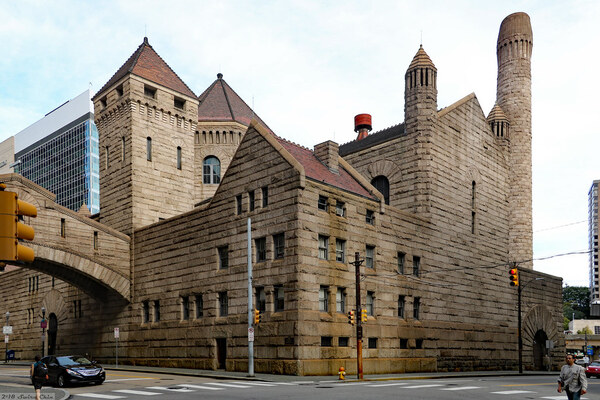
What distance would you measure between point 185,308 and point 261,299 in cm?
827

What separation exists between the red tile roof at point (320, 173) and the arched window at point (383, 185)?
6.52 meters

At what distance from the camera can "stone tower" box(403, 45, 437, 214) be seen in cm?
4497

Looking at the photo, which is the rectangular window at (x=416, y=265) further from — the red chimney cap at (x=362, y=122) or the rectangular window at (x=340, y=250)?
the red chimney cap at (x=362, y=122)

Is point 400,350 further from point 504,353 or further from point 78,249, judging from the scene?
point 78,249

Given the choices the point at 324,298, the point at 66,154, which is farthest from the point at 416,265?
the point at 66,154

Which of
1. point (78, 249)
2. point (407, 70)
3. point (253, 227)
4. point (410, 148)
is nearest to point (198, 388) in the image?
point (253, 227)

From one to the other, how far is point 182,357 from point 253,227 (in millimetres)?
10833

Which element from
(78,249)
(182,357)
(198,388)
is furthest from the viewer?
(78,249)

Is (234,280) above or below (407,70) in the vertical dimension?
below

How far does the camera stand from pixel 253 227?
37312mm

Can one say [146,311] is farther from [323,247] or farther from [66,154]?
[66,154]

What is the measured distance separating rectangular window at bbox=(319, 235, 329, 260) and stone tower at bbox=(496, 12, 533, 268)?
3344cm

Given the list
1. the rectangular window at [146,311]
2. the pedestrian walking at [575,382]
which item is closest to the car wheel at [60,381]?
the rectangular window at [146,311]

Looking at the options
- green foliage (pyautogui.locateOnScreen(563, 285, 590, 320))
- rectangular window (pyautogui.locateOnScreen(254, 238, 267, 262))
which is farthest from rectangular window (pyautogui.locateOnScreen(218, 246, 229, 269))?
green foliage (pyautogui.locateOnScreen(563, 285, 590, 320))
